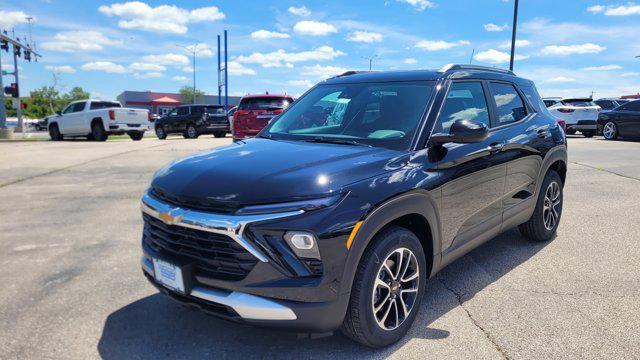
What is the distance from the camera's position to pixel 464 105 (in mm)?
3758

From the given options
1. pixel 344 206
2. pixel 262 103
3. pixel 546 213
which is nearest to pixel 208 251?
pixel 344 206

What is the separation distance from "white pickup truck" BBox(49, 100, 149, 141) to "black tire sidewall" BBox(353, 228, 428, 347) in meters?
19.9

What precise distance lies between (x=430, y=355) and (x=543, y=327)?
0.90 meters

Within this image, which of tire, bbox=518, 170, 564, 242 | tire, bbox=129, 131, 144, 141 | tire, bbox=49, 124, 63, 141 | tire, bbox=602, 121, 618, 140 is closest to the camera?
tire, bbox=518, 170, 564, 242

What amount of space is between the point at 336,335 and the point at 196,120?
21974 mm

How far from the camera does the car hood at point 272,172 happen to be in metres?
2.47

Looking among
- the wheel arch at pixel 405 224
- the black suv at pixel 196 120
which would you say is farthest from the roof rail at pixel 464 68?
the black suv at pixel 196 120

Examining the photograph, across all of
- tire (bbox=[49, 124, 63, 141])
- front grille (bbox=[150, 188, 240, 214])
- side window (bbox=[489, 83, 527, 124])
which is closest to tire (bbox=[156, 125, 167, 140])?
tire (bbox=[49, 124, 63, 141])

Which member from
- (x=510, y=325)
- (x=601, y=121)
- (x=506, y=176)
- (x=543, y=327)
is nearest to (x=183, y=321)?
(x=510, y=325)

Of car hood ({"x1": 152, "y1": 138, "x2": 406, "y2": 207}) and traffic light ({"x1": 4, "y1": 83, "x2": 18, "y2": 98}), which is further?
traffic light ({"x1": 4, "y1": 83, "x2": 18, "y2": 98})

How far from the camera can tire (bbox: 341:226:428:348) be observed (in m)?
2.61

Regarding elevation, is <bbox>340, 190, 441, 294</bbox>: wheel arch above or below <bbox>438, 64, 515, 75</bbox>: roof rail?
below

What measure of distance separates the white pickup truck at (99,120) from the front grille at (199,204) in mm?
19370

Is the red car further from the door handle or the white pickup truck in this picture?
the white pickup truck
